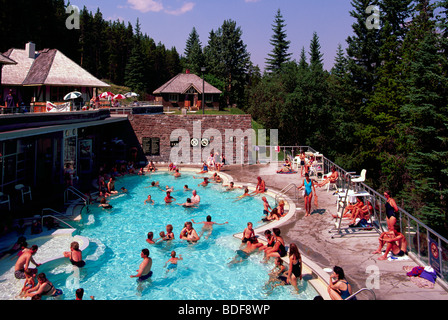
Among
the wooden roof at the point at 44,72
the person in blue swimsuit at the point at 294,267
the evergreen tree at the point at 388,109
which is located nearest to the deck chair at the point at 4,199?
the person in blue swimsuit at the point at 294,267

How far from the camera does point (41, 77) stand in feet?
85.8

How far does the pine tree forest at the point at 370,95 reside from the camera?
25.1 m

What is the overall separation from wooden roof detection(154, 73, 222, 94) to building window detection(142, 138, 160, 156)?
1006 inches

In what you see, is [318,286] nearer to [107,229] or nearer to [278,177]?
[107,229]

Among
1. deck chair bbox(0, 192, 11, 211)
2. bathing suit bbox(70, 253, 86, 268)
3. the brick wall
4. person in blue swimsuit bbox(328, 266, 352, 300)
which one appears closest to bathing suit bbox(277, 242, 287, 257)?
person in blue swimsuit bbox(328, 266, 352, 300)

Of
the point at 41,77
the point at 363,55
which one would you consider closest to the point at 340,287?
the point at 41,77

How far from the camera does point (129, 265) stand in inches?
452

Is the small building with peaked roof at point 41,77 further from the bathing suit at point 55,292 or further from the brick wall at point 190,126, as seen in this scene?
the bathing suit at point 55,292

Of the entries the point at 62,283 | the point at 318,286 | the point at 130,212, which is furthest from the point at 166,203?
the point at 318,286

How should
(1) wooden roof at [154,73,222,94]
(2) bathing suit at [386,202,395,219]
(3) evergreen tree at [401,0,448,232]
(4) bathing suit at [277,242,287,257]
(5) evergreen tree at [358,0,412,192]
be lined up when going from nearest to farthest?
1. (4) bathing suit at [277,242,287,257]
2. (2) bathing suit at [386,202,395,219]
3. (3) evergreen tree at [401,0,448,232]
4. (5) evergreen tree at [358,0,412,192]
5. (1) wooden roof at [154,73,222,94]

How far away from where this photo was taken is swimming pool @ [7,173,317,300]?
9742 mm

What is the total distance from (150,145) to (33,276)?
19.3 meters

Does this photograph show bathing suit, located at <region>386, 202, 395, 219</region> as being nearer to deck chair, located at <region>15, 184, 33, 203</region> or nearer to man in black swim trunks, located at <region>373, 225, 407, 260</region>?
man in black swim trunks, located at <region>373, 225, 407, 260</region>

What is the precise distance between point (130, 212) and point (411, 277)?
1257cm
